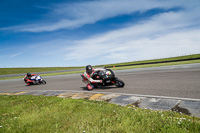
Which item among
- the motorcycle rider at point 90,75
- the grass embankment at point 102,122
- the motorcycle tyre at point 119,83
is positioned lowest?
the grass embankment at point 102,122

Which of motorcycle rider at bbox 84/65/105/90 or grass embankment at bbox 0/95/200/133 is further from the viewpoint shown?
motorcycle rider at bbox 84/65/105/90

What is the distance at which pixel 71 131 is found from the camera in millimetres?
3098

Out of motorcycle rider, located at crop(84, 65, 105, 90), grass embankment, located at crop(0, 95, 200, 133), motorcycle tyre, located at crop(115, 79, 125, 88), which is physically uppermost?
motorcycle rider, located at crop(84, 65, 105, 90)

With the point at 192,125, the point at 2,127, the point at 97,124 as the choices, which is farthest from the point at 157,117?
the point at 2,127

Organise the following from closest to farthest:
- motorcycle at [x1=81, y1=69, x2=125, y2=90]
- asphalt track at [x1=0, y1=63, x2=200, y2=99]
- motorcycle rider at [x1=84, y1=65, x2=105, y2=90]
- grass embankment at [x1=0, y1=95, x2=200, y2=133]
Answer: grass embankment at [x1=0, y1=95, x2=200, y2=133]
asphalt track at [x1=0, y1=63, x2=200, y2=99]
motorcycle at [x1=81, y1=69, x2=125, y2=90]
motorcycle rider at [x1=84, y1=65, x2=105, y2=90]

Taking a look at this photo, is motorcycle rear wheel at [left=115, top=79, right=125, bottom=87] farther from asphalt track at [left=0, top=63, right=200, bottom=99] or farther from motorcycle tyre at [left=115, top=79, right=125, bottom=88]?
asphalt track at [left=0, top=63, right=200, bottom=99]

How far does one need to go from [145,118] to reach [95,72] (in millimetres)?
6087

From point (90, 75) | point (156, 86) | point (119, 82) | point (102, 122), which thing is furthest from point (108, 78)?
point (102, 122)

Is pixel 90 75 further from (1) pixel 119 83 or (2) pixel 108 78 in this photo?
(1) pixel 119 83

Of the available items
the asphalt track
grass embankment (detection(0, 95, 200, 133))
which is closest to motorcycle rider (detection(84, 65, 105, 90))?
the asphalt track

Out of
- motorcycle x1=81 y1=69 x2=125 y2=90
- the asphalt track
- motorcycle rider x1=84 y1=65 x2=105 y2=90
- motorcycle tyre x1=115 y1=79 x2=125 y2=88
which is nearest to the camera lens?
the asphalt track

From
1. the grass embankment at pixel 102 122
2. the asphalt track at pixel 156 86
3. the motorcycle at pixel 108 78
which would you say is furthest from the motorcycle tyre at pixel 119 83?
the grass embankment at pixel 102 122

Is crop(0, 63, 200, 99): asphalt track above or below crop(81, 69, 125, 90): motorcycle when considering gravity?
below

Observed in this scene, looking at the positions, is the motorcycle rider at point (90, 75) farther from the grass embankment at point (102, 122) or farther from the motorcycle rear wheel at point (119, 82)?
the grass embankment at point (102, 122)
